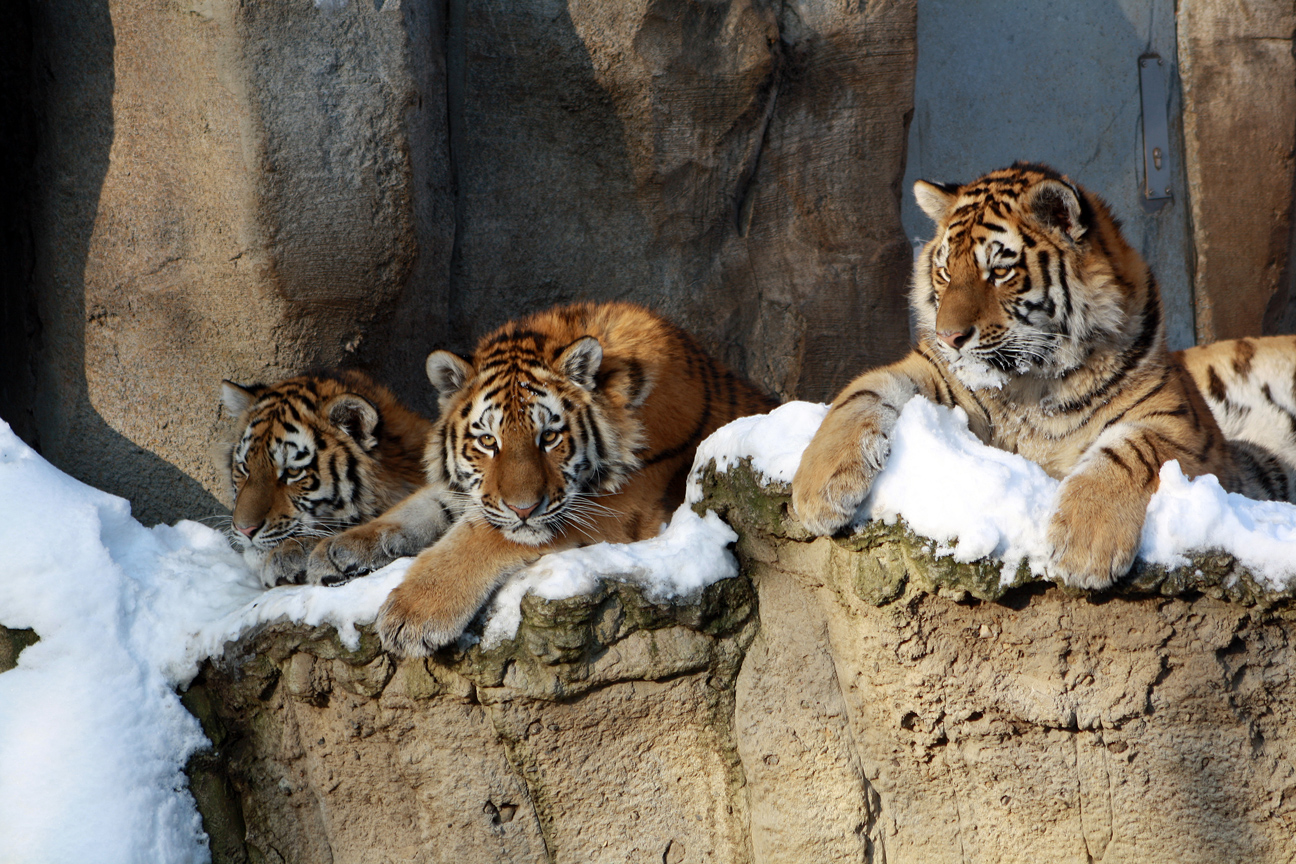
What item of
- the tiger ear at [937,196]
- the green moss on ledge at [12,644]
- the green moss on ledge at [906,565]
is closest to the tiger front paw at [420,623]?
the green moss on ledge at [906,565]

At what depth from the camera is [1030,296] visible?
2721mm

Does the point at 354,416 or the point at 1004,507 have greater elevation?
the point at 1004,507

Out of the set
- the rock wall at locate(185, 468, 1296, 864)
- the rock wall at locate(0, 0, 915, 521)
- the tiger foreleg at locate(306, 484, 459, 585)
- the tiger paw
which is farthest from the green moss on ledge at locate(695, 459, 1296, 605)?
the rock wall at locate(0, 0, 915, 521)

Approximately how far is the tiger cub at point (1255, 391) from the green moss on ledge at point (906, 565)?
5.67ft

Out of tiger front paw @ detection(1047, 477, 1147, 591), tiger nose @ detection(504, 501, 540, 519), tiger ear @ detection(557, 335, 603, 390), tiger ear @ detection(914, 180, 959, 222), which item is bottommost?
tiger nose @ detection(504, 501, 540, 519)

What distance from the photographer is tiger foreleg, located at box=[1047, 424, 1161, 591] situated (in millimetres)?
2051

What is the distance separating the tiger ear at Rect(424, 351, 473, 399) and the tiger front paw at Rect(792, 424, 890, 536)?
3.73 ft

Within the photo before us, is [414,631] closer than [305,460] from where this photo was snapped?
Yes

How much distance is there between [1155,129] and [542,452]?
3.92 m

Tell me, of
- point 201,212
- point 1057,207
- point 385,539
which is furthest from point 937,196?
point 201,212

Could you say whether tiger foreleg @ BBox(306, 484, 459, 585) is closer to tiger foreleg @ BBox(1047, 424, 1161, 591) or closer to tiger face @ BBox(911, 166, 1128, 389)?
tiger face @ BBox(911, 166, 1128, 389)

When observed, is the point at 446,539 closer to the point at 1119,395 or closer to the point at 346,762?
the point at 346,762

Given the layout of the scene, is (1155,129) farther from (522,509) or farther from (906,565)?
(522,509)

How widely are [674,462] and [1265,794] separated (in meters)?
1.67
